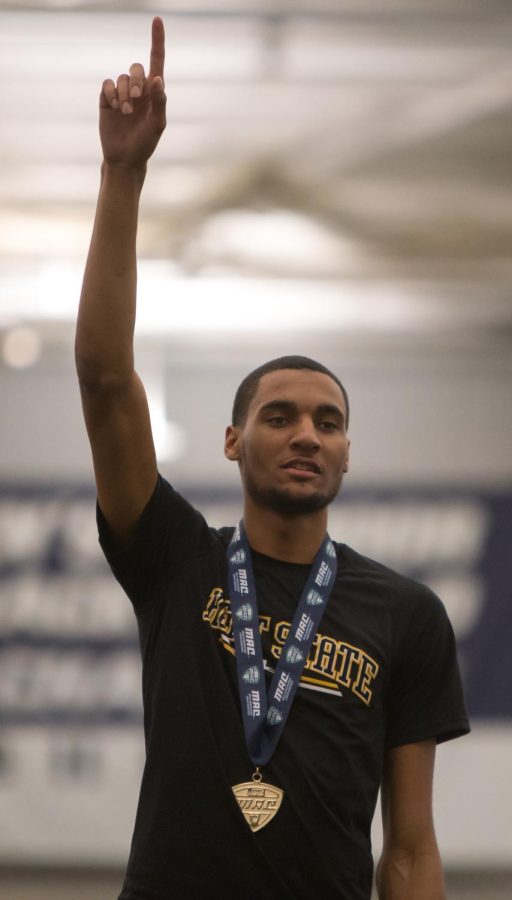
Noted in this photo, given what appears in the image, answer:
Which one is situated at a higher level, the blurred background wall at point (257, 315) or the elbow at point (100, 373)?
the blurred background wall at point (257, 315)

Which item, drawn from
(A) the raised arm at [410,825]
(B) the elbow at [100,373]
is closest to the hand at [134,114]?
(B) the elbow at [100,373]

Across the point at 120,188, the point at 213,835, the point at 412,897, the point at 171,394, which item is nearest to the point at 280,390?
the point at 120,188

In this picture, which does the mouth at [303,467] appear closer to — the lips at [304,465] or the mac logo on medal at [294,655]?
the lips at [304,465]

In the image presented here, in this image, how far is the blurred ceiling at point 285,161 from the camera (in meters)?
4.09

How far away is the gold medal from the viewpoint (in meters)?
1.42

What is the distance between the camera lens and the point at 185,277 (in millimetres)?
4562

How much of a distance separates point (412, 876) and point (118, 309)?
0.90 metres

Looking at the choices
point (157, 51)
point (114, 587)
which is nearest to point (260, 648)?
point (157, 51)

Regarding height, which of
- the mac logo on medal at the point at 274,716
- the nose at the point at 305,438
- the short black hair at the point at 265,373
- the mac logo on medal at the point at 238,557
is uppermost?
the short black hair at the point at 265,373

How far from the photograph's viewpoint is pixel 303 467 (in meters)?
1.62

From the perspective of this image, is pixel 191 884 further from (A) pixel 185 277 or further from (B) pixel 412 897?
(A) pixel 185 277

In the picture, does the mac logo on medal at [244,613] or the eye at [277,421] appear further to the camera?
the eye at [277,421]

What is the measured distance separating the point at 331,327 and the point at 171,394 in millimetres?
695

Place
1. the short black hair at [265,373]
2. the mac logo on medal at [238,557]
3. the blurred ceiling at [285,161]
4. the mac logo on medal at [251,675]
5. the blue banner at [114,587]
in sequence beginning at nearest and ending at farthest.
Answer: the mac logo on medal at [251,675] → the mac logo on medal at [238,557] → the short black hair at [265,373] → the blurred ceiling at [285,161] → the blue banner at [114,587]
